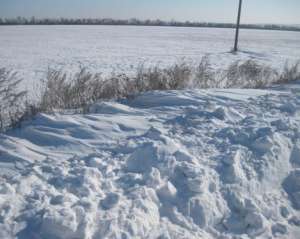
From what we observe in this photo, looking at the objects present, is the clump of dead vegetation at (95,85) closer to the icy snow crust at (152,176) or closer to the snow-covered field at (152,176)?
the snow-covered field at (152,176)

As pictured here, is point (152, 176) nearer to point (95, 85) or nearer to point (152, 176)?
point (152, 176)

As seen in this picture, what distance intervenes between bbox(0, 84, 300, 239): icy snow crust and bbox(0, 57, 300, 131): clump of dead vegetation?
26.3 inches

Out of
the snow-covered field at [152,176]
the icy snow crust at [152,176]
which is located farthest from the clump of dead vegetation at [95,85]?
the icy snow crust at [152,176]

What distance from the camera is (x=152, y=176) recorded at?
2984mm

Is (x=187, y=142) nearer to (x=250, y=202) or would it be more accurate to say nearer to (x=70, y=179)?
(x=250, y=202)

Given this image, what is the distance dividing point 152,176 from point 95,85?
307cm

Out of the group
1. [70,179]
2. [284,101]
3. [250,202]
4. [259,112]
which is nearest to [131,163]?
[70,179]

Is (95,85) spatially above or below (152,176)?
above

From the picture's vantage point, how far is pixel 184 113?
4.74 m

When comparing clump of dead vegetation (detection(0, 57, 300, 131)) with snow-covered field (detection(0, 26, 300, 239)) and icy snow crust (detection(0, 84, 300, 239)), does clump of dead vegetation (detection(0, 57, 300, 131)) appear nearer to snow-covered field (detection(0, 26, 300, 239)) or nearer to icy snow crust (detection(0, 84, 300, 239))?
snow-covered field (detection(0, 26, 300, 239))

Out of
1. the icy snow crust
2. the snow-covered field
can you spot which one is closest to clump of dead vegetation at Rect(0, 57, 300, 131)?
the snow-covered field

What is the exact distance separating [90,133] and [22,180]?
1208 millimetres

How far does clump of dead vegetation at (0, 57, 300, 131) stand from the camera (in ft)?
15.1

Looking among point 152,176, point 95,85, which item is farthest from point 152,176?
point 95,85
